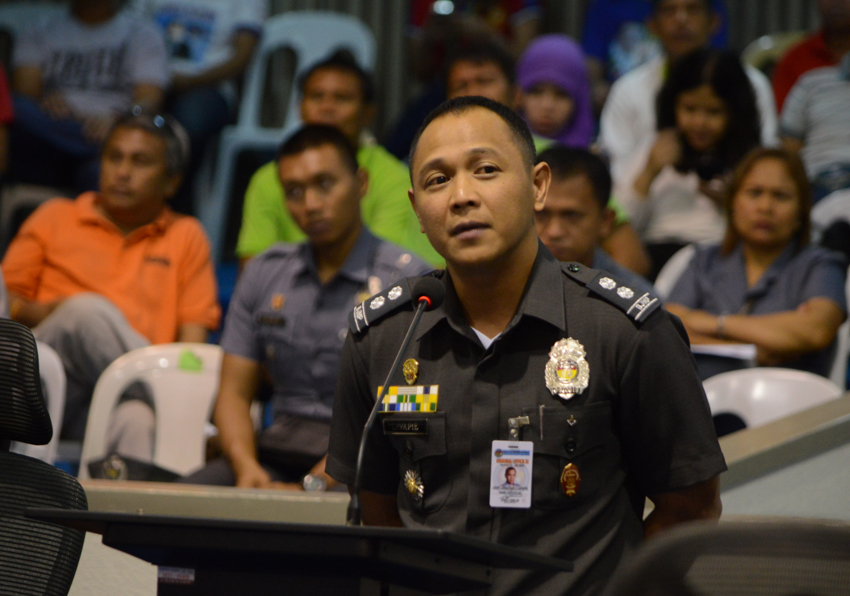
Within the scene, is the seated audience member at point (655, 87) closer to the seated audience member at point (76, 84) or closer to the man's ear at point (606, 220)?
the man's ear at point (606, 220)

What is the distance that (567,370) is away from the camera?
152 centimetres

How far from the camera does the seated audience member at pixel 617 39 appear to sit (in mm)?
5426

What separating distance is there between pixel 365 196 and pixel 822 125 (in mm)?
2118

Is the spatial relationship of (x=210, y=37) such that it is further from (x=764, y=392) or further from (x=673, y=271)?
(x=764, y=392)

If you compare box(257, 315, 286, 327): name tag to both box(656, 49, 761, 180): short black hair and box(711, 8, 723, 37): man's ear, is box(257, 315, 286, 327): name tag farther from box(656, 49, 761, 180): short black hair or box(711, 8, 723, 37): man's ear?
box(711, 8, 723, 37): man's ear

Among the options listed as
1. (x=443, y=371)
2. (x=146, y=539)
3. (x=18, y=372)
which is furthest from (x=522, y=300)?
(x=18, y=372)

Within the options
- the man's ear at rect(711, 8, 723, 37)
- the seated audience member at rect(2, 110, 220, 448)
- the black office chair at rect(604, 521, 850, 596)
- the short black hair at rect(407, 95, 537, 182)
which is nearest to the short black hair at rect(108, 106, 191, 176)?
the seated audience member at rect(2, 110, 220, 448)

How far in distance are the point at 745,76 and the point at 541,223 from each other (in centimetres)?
163

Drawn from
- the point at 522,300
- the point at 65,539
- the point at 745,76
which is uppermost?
the point at 745,76

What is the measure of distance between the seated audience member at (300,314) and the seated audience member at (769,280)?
1090mm

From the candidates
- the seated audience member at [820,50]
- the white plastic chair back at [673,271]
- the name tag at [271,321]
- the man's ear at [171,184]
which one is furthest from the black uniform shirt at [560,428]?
the seated audience member at [820,50]

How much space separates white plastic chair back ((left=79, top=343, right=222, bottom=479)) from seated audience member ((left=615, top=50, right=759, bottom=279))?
192 centimetres

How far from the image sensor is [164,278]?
12.3 feet

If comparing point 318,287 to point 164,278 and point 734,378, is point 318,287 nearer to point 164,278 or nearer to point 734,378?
point 164,278
